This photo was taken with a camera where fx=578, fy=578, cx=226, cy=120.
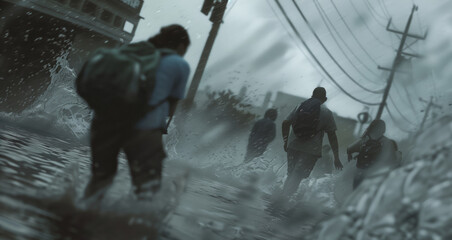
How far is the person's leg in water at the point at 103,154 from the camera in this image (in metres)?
3.38

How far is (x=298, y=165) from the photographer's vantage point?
7781 mm

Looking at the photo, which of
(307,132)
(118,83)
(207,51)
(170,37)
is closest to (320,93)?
(307,132)

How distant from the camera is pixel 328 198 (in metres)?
10.1

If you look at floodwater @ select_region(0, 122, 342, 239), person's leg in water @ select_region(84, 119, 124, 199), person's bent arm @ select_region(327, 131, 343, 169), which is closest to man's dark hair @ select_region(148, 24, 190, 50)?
person's leg in water @ select_region(84, 119, 124, 199)

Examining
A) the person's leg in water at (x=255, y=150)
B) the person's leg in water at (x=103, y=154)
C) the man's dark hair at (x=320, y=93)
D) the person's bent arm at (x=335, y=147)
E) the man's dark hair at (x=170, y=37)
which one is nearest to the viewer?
the person's leg in water at (x=103, y=154)

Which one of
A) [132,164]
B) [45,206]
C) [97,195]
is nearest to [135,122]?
[132,164]

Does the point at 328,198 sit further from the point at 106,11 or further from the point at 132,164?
the point at 106,11

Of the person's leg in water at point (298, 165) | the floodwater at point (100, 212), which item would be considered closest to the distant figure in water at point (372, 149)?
the person's leg in water at point (298, 165)

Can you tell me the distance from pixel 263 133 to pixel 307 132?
3064 millimetres

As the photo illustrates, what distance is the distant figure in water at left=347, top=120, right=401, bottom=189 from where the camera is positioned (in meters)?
7.77

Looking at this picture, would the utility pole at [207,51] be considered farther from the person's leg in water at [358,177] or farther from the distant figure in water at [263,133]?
the person's leg in water at [358,177]

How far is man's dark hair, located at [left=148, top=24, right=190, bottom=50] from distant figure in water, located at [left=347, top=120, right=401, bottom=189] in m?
4.67

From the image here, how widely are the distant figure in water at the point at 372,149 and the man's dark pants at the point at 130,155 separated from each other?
4792 mm

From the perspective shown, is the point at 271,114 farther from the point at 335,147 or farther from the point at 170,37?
the point at 170,37
